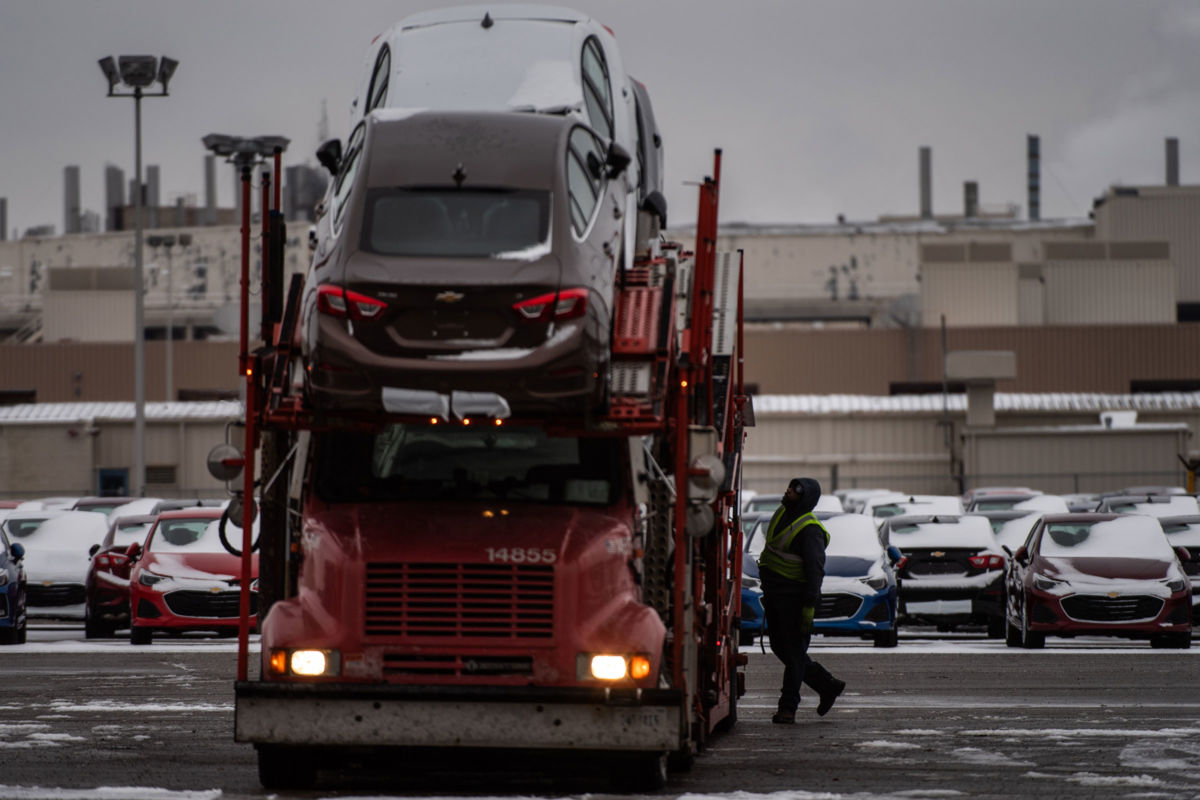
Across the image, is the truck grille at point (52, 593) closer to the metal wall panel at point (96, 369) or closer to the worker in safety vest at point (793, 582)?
the worker in safety vest at point (793, 582)

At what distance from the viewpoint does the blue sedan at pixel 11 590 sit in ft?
75.1

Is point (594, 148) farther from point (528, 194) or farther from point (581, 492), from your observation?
point (581, 492)

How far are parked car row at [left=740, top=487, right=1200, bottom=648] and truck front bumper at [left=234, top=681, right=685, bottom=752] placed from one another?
12704mm

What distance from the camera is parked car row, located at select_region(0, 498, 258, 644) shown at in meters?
22.7

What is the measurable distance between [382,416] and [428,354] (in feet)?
1.66

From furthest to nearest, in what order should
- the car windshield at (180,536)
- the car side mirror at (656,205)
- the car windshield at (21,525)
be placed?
1. the car windshield at (21,525)
2. the car windshield at (180,536)
3. the car side mirror at (656,205)

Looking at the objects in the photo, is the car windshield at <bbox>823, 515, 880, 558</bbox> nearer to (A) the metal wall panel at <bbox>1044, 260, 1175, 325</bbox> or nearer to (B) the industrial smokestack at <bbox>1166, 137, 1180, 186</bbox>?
(A) the metal wall panel at <bbox>1044, 260, 1175, 325</bbox>

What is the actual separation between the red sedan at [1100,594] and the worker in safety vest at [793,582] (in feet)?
28.7

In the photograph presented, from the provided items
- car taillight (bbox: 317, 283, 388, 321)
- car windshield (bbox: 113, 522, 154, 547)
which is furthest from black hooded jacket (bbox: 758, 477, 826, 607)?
car windshield (bbox: 113, 522, 154, 547)

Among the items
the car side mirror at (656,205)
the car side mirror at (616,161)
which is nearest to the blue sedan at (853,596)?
the car side mirror at (656,205)

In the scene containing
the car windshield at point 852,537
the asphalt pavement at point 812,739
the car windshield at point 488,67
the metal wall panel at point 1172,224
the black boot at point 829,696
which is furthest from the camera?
the metal wall panel at point 1172,224

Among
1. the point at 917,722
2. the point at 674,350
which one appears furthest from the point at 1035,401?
the point at 674,350

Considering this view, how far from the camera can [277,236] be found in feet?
35.5

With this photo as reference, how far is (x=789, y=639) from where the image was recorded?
1438cm
